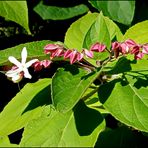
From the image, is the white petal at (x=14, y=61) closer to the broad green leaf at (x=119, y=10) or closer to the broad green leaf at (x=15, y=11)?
the broad green leaf at (x=15, y=11)

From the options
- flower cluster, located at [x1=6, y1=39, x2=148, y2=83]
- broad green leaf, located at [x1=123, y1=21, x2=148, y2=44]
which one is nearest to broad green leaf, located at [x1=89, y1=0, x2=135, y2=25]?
broad green leaf, located at [x1=123, y1=21, x2=148, y2=44]

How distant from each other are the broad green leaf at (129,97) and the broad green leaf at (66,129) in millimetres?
60

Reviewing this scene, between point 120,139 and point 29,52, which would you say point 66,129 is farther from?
point 120,139

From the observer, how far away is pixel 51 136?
1.31 m

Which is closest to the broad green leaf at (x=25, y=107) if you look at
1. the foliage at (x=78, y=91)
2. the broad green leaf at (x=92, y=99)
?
the foliage at (x=78, y=91)

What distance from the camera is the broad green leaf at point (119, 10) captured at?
186cm

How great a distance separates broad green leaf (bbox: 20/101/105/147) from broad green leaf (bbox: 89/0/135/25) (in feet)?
1.91

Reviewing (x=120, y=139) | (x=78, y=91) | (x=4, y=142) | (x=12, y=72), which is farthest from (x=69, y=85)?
(x=120, y=139)

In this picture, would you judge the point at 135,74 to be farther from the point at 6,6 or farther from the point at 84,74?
the point at 6,6

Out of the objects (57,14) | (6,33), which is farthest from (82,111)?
(6,33)

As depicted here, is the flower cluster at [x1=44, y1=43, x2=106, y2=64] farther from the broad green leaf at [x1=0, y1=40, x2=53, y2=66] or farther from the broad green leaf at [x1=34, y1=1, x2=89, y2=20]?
the broad green leaf at [x1=34, y1=1, x2=89, y2=20]

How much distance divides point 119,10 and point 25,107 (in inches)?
24.8

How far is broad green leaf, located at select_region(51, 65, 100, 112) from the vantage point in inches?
47.6

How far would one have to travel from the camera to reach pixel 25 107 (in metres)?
1.46
